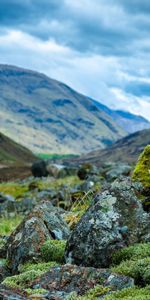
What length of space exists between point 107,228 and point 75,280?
7.04 ft

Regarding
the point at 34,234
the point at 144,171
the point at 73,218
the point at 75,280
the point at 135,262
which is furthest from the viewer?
the point at 73,218

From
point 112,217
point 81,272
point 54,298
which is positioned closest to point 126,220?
point 112,217

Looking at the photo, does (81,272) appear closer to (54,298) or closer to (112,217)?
(54,298)

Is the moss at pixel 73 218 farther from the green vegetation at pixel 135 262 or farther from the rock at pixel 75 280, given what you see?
the rock at pixel 75 280

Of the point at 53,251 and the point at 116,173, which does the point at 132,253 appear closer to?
the point at 53,251

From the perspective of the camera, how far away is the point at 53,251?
519 inches

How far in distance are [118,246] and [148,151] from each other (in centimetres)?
412

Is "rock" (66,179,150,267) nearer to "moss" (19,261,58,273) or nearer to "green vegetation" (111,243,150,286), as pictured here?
"green vegetation" (111,243,150,286)

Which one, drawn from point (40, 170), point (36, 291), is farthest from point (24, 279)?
point (40, 170)

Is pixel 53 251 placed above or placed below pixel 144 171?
below

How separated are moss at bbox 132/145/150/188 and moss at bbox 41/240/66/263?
283cm

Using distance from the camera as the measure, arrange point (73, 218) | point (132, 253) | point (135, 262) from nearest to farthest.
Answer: point (135, 262), point (132, 253), point (73, 218)

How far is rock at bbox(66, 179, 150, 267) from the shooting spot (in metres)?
11.8

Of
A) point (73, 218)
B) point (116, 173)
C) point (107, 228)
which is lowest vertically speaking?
point (116, 173)
